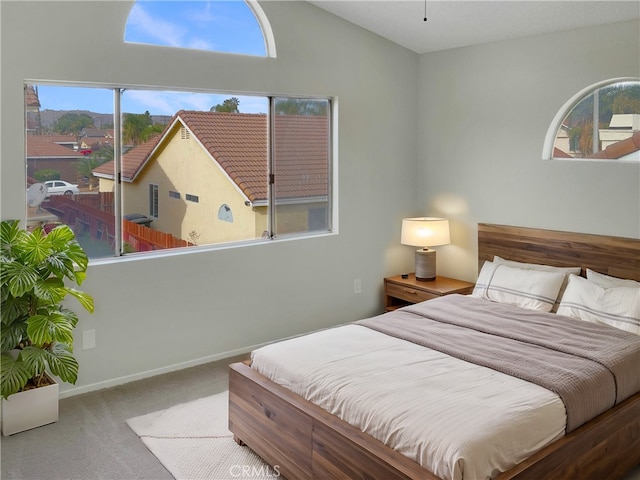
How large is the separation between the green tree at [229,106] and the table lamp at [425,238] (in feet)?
5.59

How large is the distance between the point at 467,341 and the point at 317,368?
35.5 inches

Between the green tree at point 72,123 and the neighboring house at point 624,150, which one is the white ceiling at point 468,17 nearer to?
the neighboring house at point 624,150

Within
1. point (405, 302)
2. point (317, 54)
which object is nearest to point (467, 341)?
point (405, 302)

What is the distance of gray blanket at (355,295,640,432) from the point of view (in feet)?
9.43

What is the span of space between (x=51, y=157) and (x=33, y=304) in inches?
36.8

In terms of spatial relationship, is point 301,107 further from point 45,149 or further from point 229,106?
point 45,149

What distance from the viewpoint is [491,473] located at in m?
2.32

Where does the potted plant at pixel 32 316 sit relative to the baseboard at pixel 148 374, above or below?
above

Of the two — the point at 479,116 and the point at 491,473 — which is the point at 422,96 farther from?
the point at 491,473

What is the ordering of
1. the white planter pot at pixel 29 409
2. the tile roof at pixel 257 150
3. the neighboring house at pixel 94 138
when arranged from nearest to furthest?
the white planter pot at pixel 29 409 < the neighboring house at pixel 94 138 < the tile roof at pixel 257 150

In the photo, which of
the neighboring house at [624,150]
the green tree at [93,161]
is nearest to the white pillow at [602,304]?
the neighboring house at [624,150]

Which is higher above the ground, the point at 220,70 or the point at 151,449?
the point at 220,70

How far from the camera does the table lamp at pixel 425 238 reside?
5105 mm

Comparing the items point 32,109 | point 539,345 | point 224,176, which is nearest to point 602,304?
point 539,345
